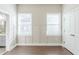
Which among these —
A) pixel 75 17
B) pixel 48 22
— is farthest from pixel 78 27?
pixel 48 22

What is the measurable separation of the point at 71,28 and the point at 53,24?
545 millimetres

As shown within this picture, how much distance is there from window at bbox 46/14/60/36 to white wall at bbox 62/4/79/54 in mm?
161

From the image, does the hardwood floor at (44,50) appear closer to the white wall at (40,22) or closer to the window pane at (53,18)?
the white wall at (40,22)

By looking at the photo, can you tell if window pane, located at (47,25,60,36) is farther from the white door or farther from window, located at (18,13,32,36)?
window, located at (18,13,32,36)

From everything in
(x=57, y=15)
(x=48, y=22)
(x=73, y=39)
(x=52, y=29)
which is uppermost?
(x=57, y=15)

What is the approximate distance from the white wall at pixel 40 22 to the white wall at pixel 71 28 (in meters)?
0.26

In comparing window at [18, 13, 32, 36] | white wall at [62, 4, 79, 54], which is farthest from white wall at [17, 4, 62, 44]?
white wall at [62, 4, 79, 54]

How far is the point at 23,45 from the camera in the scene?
232 cm

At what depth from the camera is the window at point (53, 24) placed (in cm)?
239

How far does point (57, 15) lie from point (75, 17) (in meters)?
0.46

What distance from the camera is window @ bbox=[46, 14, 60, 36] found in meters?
2.39

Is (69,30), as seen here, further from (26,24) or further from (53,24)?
(26,24)
